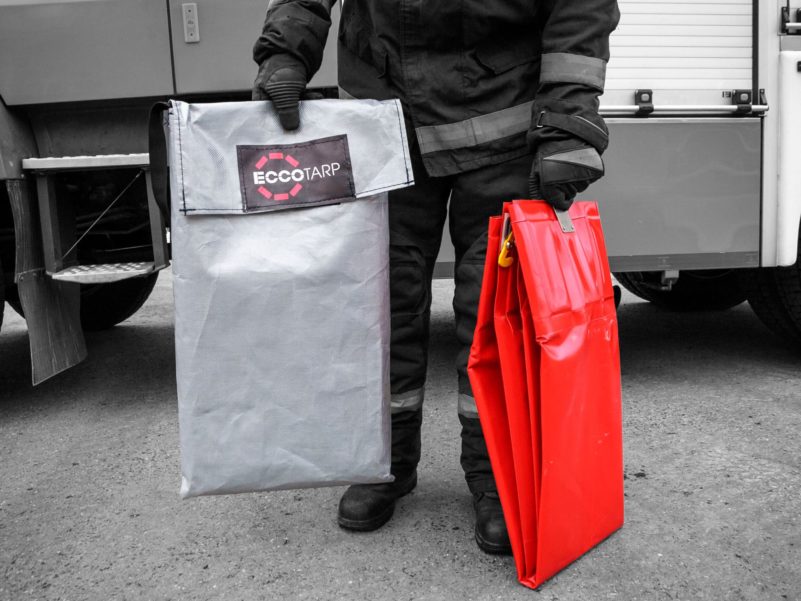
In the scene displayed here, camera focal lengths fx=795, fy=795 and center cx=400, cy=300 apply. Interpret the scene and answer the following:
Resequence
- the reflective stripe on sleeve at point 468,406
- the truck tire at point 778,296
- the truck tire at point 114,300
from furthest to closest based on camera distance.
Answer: the truck tire at point 114,300
the truck tire at point 778,296
the reflective stripe on sleeve at point 468,406

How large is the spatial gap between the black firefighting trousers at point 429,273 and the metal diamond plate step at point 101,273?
1.28 meters

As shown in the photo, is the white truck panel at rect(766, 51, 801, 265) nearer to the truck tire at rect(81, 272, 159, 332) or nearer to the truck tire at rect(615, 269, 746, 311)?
the truck tire at rect(615, 269, 746, 311)

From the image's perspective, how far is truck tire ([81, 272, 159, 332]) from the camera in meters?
4.38

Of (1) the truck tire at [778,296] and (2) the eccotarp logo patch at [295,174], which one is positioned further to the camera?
(1) the truck tire at [778,296]

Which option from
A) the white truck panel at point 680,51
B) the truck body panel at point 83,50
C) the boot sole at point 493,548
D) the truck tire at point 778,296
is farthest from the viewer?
the truck tire at point 778,296

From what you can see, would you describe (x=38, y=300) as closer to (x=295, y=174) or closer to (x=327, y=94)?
(x=327, y=94)

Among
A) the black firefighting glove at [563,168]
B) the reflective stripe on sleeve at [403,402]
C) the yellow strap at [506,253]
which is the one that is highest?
the black firefighting glove at [563,168]

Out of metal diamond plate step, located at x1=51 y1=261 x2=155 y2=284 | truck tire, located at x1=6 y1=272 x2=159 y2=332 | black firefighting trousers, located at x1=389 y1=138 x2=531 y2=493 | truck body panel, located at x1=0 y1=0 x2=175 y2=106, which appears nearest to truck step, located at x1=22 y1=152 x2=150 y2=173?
truck body panel, located at x1=0 y1=0 x2=175 y2=106

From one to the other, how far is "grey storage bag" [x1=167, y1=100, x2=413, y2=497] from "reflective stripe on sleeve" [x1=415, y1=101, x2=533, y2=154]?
19cm

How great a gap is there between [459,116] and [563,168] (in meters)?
0.32

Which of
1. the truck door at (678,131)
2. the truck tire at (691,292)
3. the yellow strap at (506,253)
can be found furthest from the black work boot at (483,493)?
the truck tire at (691,292)

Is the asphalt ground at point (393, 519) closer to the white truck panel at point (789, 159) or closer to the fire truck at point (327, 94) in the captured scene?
the fire truck at point (327, 94)

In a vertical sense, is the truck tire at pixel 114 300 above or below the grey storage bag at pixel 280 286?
below

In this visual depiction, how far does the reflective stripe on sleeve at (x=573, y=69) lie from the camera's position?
174 centimetres
